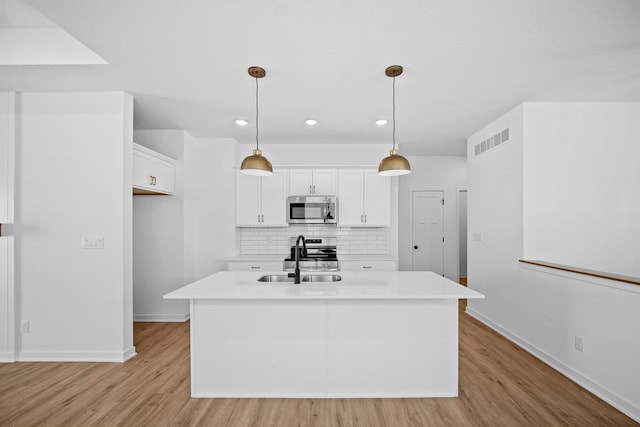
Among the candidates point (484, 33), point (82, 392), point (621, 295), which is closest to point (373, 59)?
point (484, 33)

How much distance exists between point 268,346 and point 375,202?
122 inches

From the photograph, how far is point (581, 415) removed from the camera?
2172 millimetres

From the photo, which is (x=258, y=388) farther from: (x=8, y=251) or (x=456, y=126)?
(x=456, y=126)

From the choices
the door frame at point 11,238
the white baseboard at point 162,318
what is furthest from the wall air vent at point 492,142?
the door frame at point 11,238

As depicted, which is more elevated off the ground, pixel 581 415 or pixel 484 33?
pixel 484 33

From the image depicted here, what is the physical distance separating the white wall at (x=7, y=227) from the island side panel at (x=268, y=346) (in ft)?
7.04

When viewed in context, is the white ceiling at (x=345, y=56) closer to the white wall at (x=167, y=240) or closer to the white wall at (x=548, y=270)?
the white wall at (x=548, y=270)

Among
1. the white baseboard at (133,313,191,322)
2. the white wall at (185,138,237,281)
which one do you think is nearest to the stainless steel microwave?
the white wall at (185,138,237,281)

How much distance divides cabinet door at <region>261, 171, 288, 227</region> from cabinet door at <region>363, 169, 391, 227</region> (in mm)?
1289

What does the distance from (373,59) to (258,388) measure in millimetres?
2718

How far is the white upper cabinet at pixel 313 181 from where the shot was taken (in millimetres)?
4938

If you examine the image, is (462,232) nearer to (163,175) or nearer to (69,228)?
(163,175)

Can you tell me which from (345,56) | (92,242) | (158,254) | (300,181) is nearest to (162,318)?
(158,254)

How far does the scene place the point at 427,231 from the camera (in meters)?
6.42
